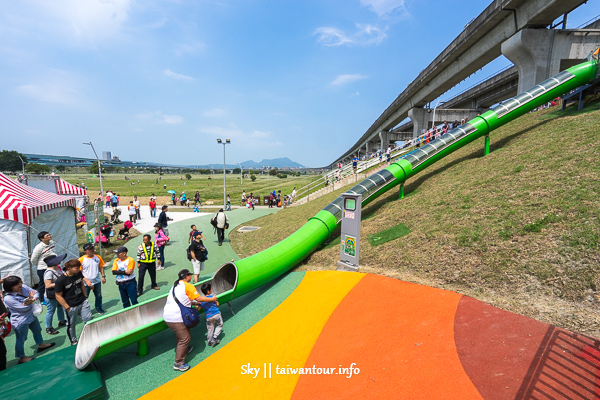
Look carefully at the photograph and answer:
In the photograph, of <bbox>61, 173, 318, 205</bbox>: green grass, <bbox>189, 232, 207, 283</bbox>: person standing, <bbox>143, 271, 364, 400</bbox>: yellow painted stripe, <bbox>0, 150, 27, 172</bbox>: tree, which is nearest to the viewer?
<bbox>143, 271, 364, 400</bbox>: yellow painted stripe

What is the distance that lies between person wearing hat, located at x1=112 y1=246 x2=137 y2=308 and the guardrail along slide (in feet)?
3.85

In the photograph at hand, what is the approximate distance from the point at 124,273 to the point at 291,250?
484cm

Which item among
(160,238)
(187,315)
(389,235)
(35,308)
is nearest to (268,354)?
(187,315)

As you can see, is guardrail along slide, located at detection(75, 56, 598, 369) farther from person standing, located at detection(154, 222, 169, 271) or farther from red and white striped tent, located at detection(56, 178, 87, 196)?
red and white striped tent, located at detection(56, 178, 87, 196)

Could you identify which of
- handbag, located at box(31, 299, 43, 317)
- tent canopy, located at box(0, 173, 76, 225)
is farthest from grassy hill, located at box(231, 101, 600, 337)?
tent canopy, located at box(0, 173, 76, 225)

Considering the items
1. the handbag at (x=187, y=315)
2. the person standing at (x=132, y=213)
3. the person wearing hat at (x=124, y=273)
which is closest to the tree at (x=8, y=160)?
the person standing at (x=132, y=213)

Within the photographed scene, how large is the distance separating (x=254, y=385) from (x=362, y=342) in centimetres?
212

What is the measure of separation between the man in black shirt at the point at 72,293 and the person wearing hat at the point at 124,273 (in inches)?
37.4

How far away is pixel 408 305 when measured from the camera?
6297mm

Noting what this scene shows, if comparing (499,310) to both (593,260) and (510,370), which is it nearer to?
(510,370)

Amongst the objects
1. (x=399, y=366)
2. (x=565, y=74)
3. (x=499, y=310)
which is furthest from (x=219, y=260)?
(x=565, y=74)

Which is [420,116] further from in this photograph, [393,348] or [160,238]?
[393,348]

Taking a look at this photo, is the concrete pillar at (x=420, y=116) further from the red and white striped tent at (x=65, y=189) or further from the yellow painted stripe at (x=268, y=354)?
the red and white striped tent at (x=65, y=189)

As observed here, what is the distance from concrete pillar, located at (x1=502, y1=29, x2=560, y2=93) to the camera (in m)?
18.2
